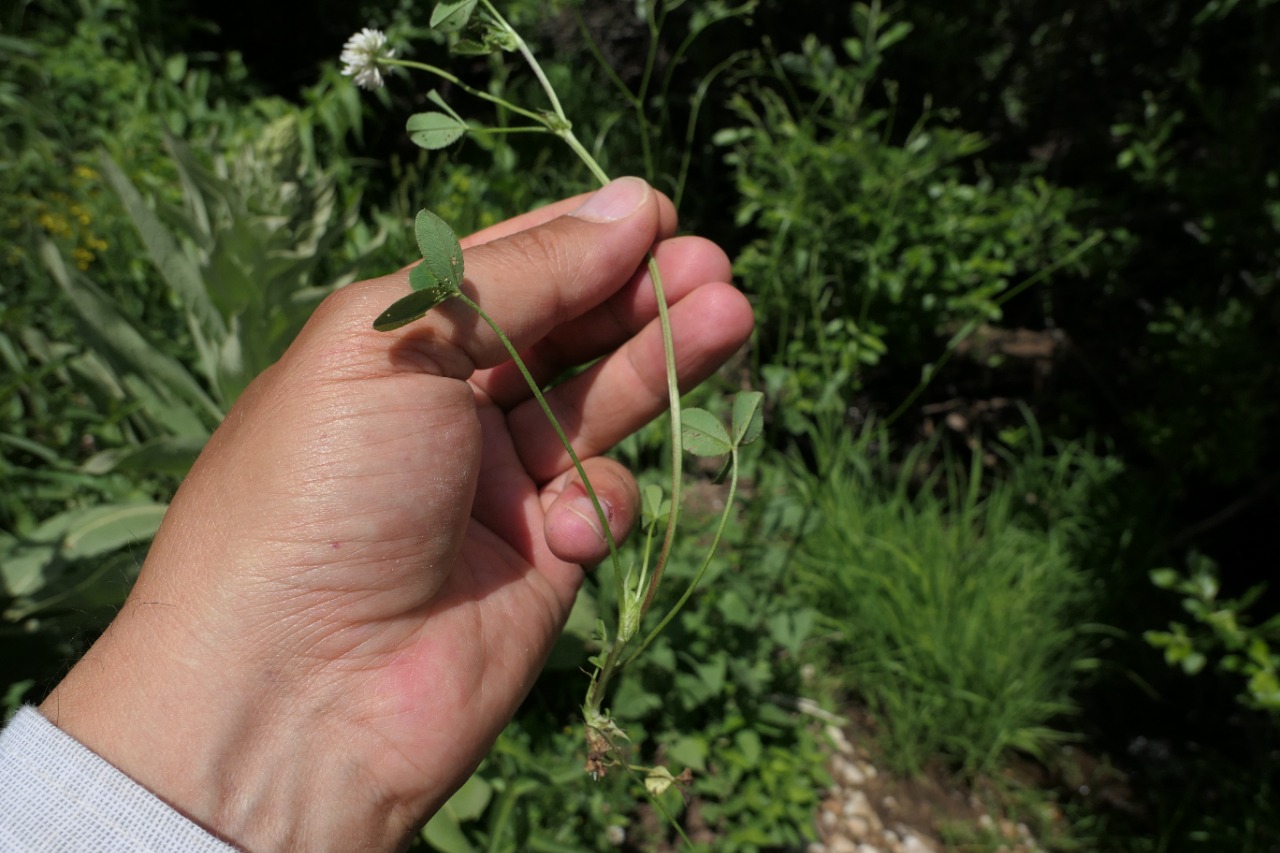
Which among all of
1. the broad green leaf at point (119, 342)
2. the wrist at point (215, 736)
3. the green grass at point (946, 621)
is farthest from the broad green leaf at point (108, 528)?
the green grass at point (946, 621)

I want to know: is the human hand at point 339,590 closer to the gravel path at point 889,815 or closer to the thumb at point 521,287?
the thumb at point 521,287

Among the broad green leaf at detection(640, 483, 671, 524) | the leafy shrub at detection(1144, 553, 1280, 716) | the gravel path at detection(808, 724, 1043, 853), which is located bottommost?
the gravel path at detection(808, 724, 1043, 853)

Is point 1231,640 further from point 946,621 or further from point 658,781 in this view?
point 658,781

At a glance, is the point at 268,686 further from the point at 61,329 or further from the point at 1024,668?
the point at 1024,668

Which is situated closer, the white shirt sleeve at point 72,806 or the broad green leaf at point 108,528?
the white shirt sleeve at point 72,806

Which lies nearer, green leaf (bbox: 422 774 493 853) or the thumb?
the thumb

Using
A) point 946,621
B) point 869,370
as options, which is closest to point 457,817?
point 946,621

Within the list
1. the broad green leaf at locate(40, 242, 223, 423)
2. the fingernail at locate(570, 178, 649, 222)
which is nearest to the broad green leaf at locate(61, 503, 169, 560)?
the broad green leaf at locate(40, 242, 223, 423)

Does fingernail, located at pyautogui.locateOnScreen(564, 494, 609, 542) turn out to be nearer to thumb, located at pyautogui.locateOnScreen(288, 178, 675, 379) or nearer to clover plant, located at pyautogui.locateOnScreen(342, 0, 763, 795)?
clover plant, located at pyautogui.locateOnScreen(342, 0, 763, 795)
